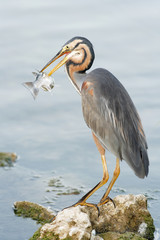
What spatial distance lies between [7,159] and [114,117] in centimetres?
256

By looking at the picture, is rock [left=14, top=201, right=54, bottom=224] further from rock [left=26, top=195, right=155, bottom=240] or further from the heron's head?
the heron's head

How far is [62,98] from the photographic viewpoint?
948 cm

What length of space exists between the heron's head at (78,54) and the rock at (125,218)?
1.44 m

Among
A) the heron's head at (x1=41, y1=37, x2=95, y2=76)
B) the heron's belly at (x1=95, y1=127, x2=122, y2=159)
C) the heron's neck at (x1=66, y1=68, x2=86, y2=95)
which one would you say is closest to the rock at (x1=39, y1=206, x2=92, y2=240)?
the heron's belly at (x1=95, y1=127, x2=122, y2=159)

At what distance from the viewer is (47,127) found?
8.90m

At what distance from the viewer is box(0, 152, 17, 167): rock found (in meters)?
8.02

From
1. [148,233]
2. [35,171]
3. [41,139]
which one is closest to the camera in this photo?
[148,233]

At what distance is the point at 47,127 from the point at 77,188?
176 centimetres

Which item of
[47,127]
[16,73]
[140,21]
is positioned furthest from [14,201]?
[140,21]

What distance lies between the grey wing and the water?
0.97 metres

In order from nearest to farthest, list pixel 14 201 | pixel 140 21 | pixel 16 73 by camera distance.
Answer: pixel 14 201, pixel 16 73, pixel 140 21

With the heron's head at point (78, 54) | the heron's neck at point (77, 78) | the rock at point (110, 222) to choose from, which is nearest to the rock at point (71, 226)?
the rock at point (110, 222)

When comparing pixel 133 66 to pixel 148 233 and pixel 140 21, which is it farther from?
pixel 148 233

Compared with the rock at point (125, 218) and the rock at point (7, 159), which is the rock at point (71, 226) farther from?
the rock at point (7, 159)
